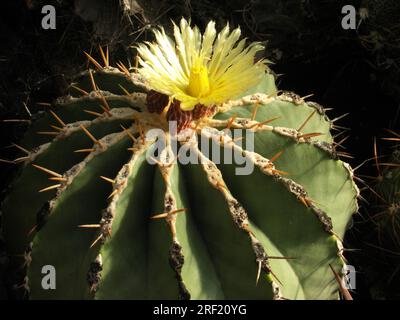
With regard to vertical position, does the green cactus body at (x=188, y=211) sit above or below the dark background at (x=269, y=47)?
below

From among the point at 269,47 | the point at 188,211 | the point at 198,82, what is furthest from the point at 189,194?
the point at 269,47

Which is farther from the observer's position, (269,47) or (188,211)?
(269,47)

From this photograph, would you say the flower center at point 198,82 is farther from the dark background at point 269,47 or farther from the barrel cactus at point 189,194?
the dark background at point 269,47

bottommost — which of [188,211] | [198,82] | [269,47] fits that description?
[188,211]

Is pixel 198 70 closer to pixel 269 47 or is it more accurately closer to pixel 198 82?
pixel 198 82

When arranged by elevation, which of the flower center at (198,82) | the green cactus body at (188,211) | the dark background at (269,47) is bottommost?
the green cactus body at (188,211)

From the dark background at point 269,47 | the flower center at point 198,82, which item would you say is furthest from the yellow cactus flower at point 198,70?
the dark background at point 269,47

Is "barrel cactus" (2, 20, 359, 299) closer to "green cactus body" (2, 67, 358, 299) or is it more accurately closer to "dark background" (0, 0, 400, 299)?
"green cactus body" (2, 67, 358, 299)
